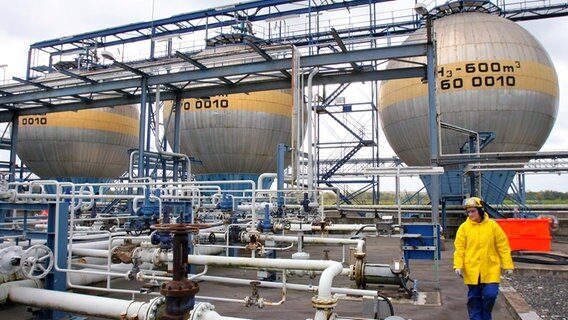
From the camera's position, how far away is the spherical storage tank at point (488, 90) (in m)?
13.1

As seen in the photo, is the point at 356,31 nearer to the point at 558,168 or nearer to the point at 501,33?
the point at 501,33

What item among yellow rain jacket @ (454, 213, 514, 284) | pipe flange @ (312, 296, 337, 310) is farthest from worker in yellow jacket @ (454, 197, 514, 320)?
pipe flange @ (312, 296, 337, 310)

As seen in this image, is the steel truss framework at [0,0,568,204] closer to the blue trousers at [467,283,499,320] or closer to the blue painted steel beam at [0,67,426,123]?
the blue painted steel beam at [0,67,426,123]

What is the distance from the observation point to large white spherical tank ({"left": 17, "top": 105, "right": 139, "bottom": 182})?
19.3m

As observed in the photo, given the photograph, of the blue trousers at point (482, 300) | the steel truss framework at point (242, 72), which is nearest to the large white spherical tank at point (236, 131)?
the steel truss framework at point (242, 72)

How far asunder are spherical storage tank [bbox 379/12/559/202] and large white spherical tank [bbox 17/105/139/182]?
13912 mm

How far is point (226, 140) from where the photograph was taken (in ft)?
51.8

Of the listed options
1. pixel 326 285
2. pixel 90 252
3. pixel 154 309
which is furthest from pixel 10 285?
pixel 326 285

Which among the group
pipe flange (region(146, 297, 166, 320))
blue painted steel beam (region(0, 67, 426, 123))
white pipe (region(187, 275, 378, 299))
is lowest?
white pipe (region(187, 275, 378, 299))

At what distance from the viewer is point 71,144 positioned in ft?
63.3

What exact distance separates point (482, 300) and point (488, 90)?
10.5 meters

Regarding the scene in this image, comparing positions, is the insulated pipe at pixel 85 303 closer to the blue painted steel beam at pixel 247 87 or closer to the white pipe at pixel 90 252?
the white pipe at pixel 90 252

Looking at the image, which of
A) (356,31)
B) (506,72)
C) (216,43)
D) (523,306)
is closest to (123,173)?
(216,43)

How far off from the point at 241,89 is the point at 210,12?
33.4 feet
